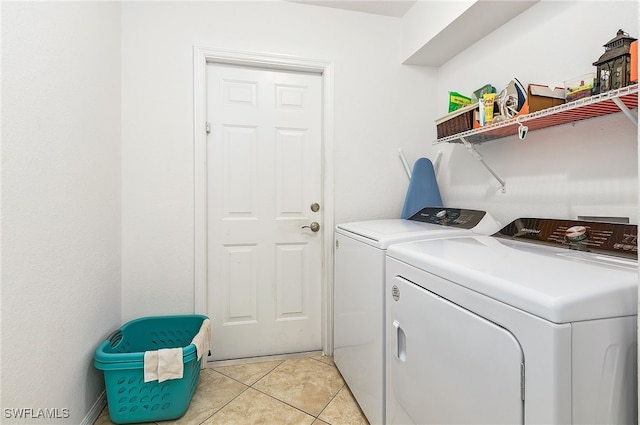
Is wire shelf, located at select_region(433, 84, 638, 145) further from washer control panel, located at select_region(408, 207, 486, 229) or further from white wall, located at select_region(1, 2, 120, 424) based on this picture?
white wall, located at select_region(1, 2, 120, 424)

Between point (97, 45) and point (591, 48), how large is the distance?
2.27m

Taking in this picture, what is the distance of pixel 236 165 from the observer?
216cm

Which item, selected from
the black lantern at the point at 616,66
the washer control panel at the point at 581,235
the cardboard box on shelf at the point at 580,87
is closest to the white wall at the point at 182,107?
the washer control panel at the point at 581,235

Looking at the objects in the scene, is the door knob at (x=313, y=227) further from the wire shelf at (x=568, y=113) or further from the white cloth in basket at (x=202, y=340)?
the wire shelf at (x=568, y=113)

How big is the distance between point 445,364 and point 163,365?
1.27 metres

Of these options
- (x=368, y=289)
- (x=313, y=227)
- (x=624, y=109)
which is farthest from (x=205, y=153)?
(x=624, y=109)

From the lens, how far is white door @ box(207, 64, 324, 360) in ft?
7.04

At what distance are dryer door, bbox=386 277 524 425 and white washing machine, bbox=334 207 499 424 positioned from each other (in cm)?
10

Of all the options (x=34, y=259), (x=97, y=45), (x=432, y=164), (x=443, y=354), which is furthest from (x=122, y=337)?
(x=432, y=164)

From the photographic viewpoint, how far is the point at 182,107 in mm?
2014

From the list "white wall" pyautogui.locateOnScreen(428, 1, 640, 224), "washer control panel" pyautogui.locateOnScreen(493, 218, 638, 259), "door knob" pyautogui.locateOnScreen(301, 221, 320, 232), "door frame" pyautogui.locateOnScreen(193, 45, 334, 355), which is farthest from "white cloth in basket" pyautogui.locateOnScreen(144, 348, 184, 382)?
"white wall" pyautogui.locateOnScreen(428, 1, 640, 224)

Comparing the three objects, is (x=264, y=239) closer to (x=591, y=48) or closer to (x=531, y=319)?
(x=531, y=319)

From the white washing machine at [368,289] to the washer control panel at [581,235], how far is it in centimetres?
20

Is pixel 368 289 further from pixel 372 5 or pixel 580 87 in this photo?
pixel 372 5
